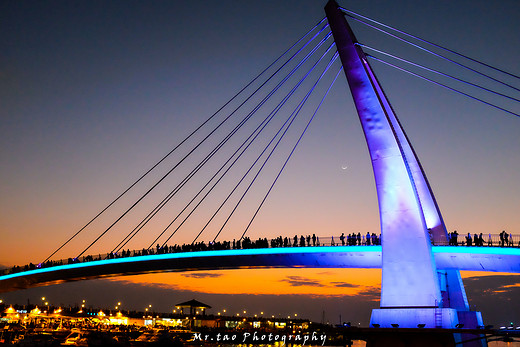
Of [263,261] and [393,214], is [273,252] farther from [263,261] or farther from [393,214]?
[393,214]

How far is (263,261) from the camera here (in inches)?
1248

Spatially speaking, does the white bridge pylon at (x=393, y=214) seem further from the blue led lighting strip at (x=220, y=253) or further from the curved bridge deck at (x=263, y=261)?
the blue led lighting strip at (x=220, y=253)

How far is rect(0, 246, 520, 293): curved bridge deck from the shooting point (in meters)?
24.0

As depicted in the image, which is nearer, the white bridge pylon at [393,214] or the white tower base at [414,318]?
the white tower base at [414,318]

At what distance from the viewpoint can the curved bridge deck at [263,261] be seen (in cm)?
2398

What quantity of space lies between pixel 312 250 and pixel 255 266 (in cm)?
659

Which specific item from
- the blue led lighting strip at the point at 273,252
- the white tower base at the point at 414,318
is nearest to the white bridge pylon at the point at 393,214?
the white tower base at the point at 414,318

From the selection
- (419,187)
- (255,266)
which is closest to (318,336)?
(255,266)

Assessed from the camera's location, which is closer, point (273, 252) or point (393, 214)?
point (393, 214)

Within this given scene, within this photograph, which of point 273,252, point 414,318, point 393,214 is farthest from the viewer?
point 273,252

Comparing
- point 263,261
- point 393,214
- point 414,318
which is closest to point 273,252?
point 263,261

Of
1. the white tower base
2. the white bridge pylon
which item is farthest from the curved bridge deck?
the white tower base

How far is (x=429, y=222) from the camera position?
26.0 metres

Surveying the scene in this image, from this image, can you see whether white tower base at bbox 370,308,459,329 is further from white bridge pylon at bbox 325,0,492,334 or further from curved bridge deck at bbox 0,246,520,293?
curved bridge deck at bbox 0,246,520,293
